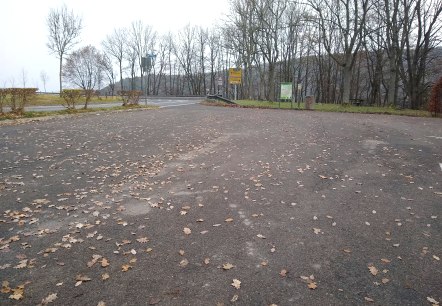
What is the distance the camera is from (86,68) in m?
69.2

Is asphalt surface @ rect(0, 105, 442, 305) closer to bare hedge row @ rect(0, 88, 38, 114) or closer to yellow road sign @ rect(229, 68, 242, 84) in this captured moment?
bare hedge row @ rect(0, 88, 38, 114)

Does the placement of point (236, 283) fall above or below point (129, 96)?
below

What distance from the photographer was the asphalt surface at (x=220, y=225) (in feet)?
10.5

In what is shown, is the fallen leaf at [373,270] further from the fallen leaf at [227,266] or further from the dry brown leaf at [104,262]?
the dry brown leaf at [104,262]

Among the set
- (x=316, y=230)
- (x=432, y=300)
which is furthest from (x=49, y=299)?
(x=432, y=300)

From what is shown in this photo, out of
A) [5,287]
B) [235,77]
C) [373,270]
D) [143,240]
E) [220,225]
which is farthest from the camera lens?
[235,77]

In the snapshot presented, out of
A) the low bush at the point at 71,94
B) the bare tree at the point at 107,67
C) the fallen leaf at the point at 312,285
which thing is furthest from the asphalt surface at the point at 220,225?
the bare tree at the point at 107,67

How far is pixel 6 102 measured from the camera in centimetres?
1477

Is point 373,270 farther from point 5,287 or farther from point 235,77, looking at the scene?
point 235,77

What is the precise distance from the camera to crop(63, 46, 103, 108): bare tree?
6762cm

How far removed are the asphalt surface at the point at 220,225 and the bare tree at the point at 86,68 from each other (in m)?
66.2

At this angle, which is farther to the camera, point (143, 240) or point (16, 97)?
point (16, 97)

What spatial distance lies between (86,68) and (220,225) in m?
73.9

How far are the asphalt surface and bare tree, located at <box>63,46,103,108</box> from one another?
66160 millimetres
